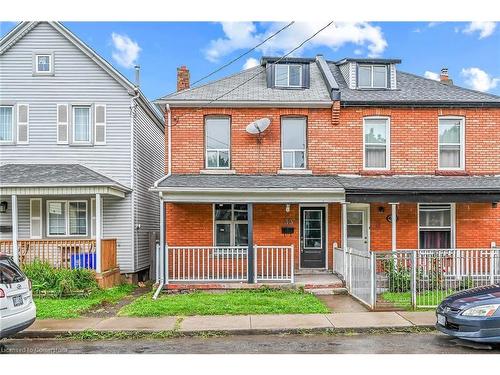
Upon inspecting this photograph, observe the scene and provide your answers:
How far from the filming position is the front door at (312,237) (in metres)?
16.7

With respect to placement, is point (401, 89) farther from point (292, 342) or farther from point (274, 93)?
point (292, 342)

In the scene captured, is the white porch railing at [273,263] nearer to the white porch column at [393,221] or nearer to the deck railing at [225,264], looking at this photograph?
the deck railing at [225,264]

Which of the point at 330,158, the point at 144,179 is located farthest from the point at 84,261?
the point at 330,158

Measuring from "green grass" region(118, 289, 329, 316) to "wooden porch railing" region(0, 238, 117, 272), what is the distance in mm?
2785

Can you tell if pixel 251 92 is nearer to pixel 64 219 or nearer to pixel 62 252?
pixel 64 219

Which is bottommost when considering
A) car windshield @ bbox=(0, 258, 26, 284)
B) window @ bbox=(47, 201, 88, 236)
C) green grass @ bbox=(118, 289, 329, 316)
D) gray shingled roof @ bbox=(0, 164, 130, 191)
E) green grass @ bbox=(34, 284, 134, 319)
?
green grass @ bbox=(34, 284, 134, 319)

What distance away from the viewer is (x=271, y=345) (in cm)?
904

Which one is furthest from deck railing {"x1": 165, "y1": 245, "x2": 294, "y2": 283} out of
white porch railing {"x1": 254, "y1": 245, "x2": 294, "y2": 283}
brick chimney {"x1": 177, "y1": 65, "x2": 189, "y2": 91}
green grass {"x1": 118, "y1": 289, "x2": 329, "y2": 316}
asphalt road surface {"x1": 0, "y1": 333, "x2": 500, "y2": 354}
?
brick chimney {"x1": 177, "y1": 65, "x2": 189, "y2": 91}

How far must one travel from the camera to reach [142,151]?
19141 mm

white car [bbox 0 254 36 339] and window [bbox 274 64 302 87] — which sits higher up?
window [bbox 274 64 302 87]

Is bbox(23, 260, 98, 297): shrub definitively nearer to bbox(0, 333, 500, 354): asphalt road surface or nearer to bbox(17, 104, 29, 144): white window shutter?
bbox(17, 104, 29, 144): white window shutter

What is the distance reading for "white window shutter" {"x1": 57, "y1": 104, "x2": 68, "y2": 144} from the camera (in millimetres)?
17547

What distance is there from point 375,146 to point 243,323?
28.3 ft

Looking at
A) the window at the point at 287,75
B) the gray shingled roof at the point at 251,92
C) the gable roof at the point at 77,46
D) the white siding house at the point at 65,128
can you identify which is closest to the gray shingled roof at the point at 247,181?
the gray shingled roof at the point at 251,92
